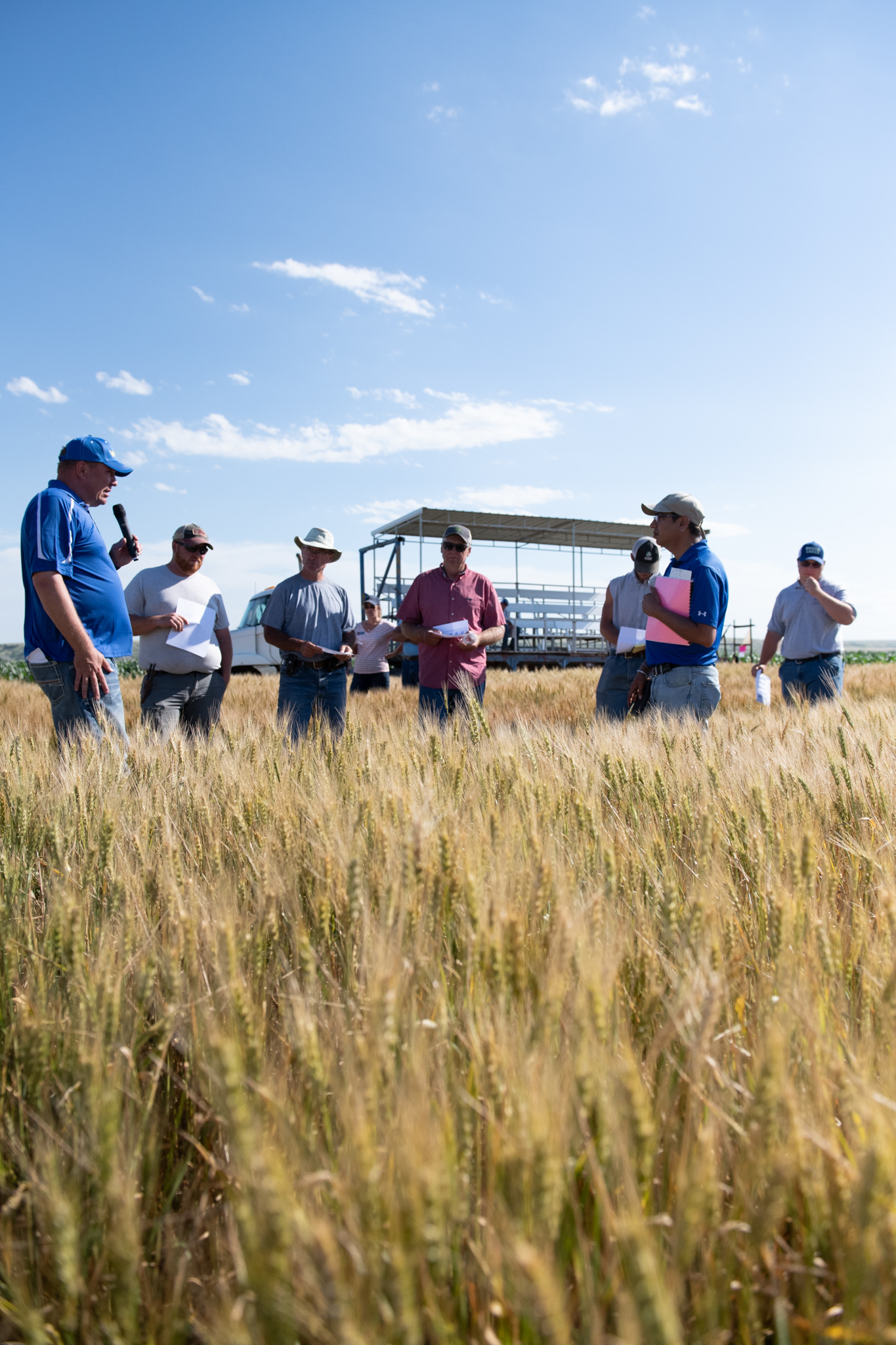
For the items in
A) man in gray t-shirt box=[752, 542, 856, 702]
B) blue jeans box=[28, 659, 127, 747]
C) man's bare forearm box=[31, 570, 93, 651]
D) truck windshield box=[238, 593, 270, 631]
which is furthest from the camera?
truck windshield box=[238, 593, 270, 631]

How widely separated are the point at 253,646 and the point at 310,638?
15.9 meters

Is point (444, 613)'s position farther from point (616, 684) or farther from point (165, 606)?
point (165, 606)

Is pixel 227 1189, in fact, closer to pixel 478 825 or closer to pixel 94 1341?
pixel 94 1341

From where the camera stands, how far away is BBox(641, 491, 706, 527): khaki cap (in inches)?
137

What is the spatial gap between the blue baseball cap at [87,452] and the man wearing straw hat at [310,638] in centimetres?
140

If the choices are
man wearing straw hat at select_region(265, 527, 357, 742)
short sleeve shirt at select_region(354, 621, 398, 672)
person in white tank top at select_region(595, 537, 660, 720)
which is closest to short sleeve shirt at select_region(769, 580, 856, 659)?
person in white tank top at select_region(595, 537, 660, 720)

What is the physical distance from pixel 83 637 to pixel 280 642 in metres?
1.68

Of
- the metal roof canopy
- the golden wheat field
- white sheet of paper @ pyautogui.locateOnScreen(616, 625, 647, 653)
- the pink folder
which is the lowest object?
the golden wheat field

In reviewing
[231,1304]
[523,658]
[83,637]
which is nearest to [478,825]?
[231,1304]

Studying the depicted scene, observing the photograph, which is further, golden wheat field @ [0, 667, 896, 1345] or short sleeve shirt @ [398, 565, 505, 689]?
short sleeve shirt @ [398, 565, 505, 689]

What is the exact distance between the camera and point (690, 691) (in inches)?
142

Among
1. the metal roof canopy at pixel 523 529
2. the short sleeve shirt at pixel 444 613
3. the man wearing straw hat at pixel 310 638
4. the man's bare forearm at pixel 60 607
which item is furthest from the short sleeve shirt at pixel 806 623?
the metal roof canopy at pixel 523 529

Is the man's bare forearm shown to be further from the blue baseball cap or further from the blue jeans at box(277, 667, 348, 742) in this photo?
the blue jeans at box(277, 667, 348, 742)

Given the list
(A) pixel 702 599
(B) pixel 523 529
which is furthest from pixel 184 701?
(B) pixel 523 529
